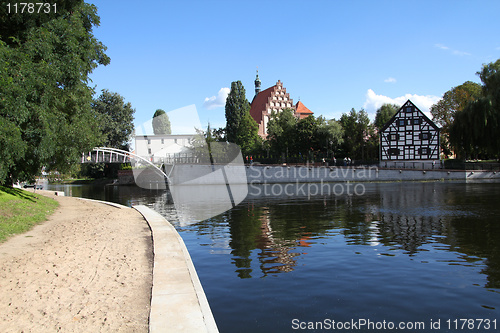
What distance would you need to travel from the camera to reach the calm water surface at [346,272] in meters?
6.09

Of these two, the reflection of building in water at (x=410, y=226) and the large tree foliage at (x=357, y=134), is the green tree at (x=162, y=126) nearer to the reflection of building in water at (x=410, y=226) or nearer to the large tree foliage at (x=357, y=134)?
the large tree foliage at (x=357, y=134)

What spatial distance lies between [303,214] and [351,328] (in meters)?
14.2

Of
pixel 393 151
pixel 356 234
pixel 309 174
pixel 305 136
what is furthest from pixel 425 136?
pixel 356 234

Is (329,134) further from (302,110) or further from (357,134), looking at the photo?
(302,110)

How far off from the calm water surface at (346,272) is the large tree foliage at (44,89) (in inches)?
299

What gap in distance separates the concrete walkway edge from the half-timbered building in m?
60.5

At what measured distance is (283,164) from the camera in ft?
197

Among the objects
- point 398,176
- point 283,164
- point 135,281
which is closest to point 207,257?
point 135,281

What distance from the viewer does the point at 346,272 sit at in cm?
852

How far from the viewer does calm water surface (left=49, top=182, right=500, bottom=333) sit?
6.09 m

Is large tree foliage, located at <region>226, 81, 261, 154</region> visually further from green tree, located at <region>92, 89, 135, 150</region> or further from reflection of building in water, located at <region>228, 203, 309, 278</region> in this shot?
reflection of building in water, located at <region>228, 203, 309, 278</region>

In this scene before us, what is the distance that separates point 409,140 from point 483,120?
40.6ft

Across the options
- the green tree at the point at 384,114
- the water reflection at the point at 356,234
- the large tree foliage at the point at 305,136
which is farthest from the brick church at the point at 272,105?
the water reflection at the point at 356,234

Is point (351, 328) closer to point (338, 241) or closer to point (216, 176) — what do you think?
point (338, 241)
